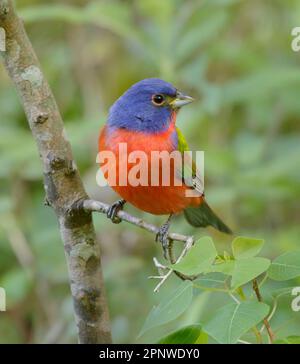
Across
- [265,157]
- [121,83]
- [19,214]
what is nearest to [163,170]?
[19,214]

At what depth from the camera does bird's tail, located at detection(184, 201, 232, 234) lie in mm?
4477

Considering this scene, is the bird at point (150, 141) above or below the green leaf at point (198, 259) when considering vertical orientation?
above

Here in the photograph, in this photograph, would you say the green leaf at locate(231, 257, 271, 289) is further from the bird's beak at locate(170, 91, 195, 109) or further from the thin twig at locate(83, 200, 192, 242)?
the bird's beak at locate(170, 91, 195, 109)

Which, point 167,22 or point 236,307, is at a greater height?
point 167,22

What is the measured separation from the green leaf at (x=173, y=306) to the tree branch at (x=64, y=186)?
0.62 metres

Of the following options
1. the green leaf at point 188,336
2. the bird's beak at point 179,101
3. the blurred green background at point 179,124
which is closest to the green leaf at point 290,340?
the green leaf at point 188,336

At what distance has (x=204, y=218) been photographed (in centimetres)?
450

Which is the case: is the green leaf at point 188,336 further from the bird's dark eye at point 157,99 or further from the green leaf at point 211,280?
the bird's dark eye at point 157,99

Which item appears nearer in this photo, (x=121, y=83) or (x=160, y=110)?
(x=160, y=110)

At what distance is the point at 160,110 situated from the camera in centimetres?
402

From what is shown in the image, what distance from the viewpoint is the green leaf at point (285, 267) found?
2.25 m

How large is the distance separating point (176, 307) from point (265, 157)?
12.7 feet

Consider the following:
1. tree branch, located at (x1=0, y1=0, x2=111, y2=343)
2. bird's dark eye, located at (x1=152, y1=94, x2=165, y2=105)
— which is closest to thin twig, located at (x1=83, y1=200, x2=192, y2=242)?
tree branch, located at (x1=0, y1=0, x2=111, y2=343)

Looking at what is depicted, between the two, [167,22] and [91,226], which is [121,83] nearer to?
[167,22]
